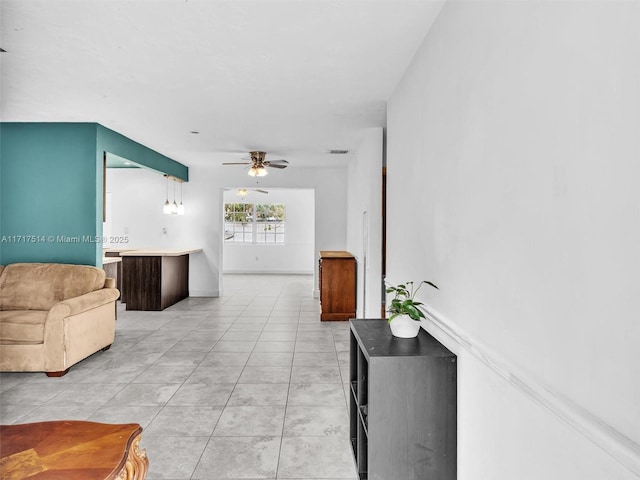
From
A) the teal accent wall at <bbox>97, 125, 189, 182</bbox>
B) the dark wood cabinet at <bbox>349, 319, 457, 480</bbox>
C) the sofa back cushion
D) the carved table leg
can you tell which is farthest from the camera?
Result: the teal accent wall at <bbox>97, 125, 189, 182</bbox>

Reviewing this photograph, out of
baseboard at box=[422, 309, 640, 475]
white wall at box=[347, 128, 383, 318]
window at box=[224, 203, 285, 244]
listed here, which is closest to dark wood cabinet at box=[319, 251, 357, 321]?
white wall at box=[347, 128, 383, 318]

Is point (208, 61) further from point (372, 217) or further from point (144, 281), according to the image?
point (144, 281)

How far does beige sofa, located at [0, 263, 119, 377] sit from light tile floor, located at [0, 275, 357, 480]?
0.57 feet

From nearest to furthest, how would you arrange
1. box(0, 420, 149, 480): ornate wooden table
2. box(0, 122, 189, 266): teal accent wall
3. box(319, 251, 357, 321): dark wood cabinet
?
box(0, 420, 149, 480): ornate wooden table, box(0, 122, 189, 266): teal accent wall, box(319, 251, 357, 321): dark wood cabinet

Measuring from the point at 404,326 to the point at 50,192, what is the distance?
437 centimetres

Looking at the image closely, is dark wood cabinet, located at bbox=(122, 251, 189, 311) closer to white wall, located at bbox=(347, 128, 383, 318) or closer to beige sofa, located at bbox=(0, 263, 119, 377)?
beige sofa, located at bbox=(0, 263, 119, 377)

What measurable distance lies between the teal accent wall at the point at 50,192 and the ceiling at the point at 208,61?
0.25 metres

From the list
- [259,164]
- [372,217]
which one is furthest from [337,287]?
[259,164]

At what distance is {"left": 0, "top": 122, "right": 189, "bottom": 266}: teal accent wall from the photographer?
444cm

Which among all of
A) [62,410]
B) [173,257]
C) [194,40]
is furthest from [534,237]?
[173,257]

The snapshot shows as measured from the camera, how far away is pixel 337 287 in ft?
19.3

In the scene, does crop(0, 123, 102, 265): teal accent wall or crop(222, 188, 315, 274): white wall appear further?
crop(222, 188, 315, 274): white wall

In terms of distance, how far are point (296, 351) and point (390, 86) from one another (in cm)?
290

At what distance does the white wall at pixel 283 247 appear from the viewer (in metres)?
11.8
